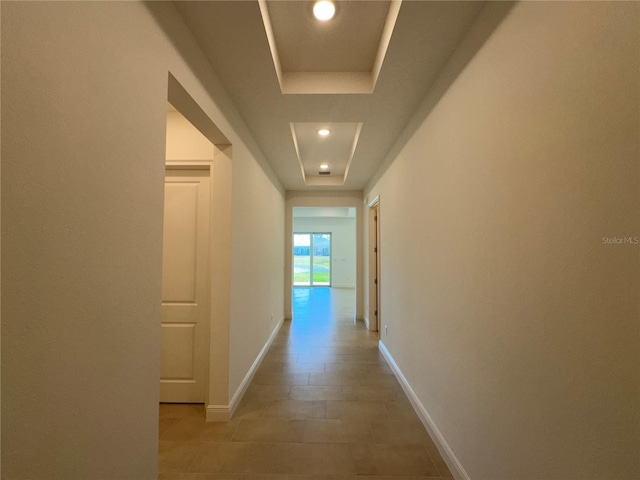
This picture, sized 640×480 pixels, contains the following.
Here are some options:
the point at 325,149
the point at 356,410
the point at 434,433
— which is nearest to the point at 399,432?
the point at 434,433

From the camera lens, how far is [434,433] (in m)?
1.91

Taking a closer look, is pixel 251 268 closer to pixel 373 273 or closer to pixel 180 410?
pixel 180 410

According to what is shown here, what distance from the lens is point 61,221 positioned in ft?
2.54

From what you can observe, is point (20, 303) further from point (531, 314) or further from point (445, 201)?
point (445, 201)

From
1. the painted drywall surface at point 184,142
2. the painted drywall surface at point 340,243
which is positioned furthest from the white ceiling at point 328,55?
the painted drywall surface at point 340,243

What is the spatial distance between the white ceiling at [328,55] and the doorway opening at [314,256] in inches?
318

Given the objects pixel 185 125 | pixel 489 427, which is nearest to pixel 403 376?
pixel 489 427

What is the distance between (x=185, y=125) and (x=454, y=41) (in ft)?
6.96

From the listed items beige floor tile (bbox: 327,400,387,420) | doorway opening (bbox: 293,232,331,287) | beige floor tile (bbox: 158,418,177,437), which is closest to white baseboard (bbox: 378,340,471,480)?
beige floor tile (bbox: 327,400,387,420)

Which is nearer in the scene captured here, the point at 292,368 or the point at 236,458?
the point at 236,458

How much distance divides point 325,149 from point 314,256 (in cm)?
739

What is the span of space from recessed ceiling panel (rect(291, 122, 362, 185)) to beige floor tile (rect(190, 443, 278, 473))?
9.17 feet

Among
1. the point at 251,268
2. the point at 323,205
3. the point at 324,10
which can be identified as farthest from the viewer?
the point at 323,205

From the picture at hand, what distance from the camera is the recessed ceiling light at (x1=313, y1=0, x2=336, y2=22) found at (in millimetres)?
1442
